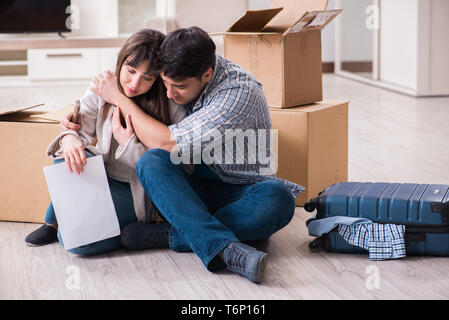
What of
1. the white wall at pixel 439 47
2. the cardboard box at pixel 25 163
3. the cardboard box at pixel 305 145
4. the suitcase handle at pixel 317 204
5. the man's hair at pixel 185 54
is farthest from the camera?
the white wall at pixel 439 47

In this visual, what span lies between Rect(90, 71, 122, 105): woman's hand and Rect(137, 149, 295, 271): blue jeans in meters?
0.21

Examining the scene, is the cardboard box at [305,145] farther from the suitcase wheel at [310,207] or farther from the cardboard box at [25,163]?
the cardboard box at [25,163]

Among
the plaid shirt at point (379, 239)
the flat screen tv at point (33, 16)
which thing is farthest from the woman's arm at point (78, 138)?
the flat screen tv at point (33, 16)

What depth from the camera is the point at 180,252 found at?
1.87 metres

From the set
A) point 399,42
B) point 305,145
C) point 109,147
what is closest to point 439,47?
point 399,42

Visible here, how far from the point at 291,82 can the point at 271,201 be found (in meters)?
0.71

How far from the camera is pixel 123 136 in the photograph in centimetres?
186

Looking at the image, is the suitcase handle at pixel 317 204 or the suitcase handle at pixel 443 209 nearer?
the suitcase handle at pixel 443 209

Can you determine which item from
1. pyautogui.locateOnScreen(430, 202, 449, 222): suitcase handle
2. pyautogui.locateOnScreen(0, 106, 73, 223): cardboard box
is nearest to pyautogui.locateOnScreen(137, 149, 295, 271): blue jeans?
pyautogui.locateOnScreen(430, 202, 449, 222): suitcase handle

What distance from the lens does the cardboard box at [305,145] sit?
2305 millimetres

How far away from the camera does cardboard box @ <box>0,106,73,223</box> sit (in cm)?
210

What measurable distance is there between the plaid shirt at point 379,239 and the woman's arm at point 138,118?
55cm

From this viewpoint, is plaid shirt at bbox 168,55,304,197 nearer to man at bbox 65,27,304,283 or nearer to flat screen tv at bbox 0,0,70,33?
man at bbox 65,27,304,283
